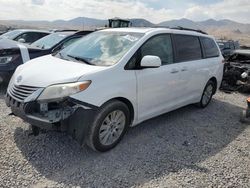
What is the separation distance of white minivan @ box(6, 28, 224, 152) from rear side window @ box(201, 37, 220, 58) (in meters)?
0.81

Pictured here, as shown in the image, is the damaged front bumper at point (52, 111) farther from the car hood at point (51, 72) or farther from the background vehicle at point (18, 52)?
the background vehicle at point (18, 52)

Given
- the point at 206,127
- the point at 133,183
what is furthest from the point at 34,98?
the point at 206,127

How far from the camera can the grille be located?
367 centimetres

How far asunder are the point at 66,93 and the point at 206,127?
3.14 meters

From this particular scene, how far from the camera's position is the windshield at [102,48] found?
13.8ft

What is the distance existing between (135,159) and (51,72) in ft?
5.54

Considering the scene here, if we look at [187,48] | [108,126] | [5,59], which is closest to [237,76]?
[187,48]

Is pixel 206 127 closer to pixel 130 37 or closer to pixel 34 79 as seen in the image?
pixel 130 37

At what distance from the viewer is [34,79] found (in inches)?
148

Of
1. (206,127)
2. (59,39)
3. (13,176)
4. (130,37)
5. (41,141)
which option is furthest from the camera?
(59,39)

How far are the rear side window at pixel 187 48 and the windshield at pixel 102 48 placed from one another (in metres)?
1.00

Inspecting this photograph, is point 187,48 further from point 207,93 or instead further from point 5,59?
point 5,59

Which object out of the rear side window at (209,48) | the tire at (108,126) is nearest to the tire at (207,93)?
the rear side window at (209,48)

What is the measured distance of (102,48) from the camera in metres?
4.50
